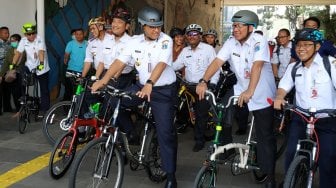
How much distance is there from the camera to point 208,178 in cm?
393

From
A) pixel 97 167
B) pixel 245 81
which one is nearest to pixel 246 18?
pixel 245 81

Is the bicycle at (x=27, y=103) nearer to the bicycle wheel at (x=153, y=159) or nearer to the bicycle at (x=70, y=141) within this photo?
the bicycle at (x=70, y=141)

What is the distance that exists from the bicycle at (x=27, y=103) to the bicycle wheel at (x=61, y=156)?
8.02ft

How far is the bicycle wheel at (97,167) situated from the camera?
3898mm

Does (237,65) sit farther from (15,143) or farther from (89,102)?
(15,143)

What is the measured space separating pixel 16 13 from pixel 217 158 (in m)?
6.91

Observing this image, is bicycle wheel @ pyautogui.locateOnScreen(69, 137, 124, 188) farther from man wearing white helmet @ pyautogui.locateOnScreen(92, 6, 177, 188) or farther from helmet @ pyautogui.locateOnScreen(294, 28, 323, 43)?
helmet @ pyautogui.locateOnScreen(294, 28, 323, 43)

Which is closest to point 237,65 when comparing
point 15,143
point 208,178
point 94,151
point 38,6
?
point 208,178

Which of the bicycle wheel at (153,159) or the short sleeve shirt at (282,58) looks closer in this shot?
the bicycle wheel at (153,159)

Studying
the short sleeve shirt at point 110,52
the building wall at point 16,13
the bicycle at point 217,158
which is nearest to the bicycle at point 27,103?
the short sleeve shirt at point 110,52

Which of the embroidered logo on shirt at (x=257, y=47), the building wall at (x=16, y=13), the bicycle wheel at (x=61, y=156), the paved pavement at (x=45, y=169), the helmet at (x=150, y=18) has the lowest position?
the paved pavement at (x=45, y=169)

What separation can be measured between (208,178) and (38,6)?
20.4ft

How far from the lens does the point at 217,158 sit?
13.3 ft

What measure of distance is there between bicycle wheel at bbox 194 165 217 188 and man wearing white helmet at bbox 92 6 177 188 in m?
0.68
